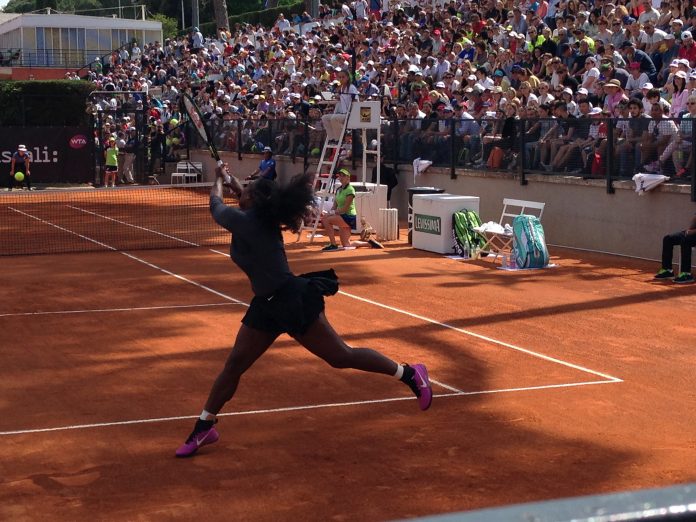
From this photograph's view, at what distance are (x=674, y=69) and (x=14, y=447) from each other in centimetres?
1418

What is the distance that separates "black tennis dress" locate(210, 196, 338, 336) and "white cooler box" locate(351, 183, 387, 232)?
14453 mm

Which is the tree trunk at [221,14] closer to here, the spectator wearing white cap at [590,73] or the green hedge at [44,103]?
the green hedge at [44,103]

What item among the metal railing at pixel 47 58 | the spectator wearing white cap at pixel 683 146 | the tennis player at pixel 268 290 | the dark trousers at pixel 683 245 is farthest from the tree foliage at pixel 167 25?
the tennis player at pixel 268 290

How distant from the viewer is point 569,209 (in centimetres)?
1991

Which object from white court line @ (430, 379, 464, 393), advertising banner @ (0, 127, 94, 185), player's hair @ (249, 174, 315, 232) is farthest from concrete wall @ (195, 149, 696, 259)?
advertising banner @ (0, 127, 94, 185)

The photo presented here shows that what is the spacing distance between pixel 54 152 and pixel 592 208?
22466 mm

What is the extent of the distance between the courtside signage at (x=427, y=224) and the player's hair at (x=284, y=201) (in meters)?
12.4

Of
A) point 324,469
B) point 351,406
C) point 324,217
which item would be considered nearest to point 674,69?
point 324,217

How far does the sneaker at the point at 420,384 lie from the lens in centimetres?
787

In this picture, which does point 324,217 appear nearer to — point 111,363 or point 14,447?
point 111,363

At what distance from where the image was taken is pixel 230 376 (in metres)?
7.00

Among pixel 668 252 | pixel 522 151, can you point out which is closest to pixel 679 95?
pixel 668 252

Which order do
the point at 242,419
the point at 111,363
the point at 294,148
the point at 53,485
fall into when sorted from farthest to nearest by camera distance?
the point at 294,148
the point at 111,363
the point at 242,419
the point at 53,485

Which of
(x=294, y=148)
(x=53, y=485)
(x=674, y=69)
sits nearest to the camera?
(x=53, y=485)
